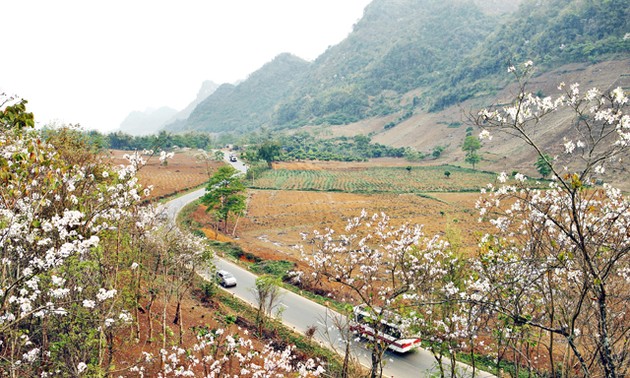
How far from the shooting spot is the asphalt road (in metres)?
16.2

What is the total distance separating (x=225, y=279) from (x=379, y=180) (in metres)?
62.4

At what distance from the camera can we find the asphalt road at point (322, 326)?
16156mm

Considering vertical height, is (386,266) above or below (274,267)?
above

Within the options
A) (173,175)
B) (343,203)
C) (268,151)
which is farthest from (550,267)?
(268,151)

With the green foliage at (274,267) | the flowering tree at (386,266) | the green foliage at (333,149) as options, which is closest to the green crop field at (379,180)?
the green foliage at (333,149)

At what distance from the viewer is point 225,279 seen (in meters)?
25.2

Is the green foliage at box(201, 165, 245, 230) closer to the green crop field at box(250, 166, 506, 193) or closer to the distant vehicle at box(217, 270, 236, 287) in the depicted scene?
the distant vehicle at box(217, 270, 236, 287)

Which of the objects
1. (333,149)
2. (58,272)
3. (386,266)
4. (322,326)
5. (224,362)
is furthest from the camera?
(333,149)

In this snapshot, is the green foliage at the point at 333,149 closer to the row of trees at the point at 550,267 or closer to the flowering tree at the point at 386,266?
the flowering tree at the point at 386,266

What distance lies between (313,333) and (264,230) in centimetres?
2736

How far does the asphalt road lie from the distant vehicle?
1.31 feet

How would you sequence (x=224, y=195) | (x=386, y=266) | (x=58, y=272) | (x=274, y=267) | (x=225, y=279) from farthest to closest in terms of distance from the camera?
1. (x=224, y=195)
2. (x=274, y=267)
3. (x=225, y=279)
4. (x=386, y=266)
5. (x=58, y=272)

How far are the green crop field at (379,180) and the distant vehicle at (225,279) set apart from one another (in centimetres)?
4383

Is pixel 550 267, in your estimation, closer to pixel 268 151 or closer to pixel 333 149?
pixel 268 151
